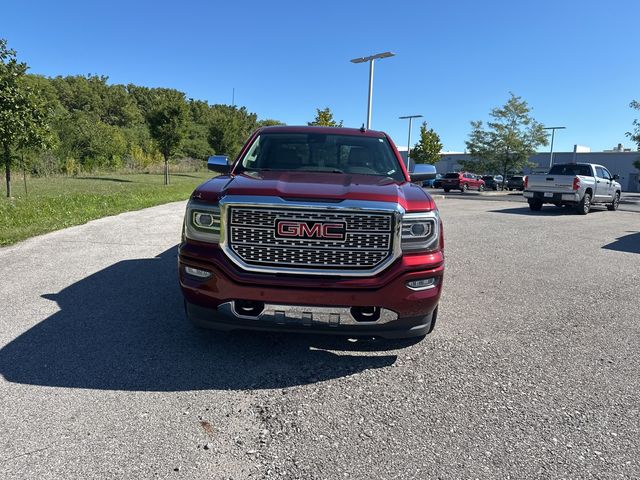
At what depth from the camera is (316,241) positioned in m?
3.07

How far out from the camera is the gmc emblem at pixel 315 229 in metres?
3.06

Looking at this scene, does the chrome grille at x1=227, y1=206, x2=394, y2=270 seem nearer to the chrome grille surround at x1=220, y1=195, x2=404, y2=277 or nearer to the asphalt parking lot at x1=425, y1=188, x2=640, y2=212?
the chrome grille surround at x1=220, y1=195, x2=404, y2=277

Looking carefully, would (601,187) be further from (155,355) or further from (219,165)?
(155,355)

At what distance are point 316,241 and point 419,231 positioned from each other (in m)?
0.74

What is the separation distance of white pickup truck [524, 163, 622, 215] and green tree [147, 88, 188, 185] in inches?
787

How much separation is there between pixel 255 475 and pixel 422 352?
6.30 ft

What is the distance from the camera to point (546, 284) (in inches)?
238

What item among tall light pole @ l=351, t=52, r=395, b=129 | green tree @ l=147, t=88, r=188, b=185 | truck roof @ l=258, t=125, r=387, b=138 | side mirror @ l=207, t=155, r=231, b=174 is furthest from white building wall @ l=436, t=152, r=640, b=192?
side mirror @ l=207, t=155, r=231, b=174

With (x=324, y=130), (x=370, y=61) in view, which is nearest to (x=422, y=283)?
(x=324, y=130)

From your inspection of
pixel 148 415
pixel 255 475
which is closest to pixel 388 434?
pixel 255 475

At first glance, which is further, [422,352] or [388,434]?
[422,352]

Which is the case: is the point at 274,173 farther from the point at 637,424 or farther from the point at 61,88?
the point at 61,88

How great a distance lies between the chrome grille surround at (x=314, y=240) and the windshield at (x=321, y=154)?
1.25 meters

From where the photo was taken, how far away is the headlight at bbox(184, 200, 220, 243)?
315 cm
